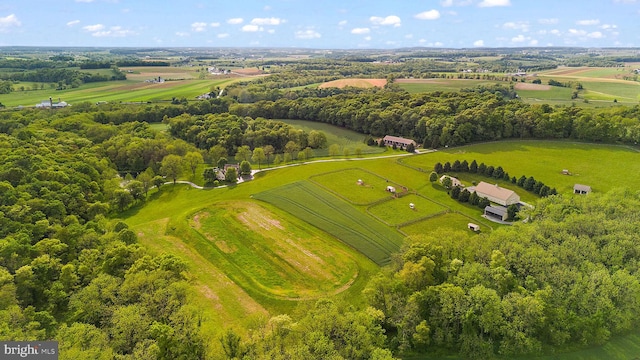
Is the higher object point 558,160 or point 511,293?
point 558,160

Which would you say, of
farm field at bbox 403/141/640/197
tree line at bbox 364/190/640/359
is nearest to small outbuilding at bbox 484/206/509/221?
farm field at bbox 403/141/640/197

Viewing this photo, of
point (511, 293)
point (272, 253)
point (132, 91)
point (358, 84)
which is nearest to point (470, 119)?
point (272, 253)

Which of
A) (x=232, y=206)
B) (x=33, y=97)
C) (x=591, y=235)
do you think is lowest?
(x=232, y=206)

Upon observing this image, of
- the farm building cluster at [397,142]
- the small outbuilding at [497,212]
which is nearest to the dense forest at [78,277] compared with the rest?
the small outbuilding at [497,212]

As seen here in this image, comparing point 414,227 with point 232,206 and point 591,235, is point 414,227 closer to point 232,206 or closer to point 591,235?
point 591,235

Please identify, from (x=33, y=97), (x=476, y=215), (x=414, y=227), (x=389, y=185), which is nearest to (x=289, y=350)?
(x=414, y=227)

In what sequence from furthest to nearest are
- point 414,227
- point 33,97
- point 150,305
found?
point 33,97 < point 414,227 < point 150,305

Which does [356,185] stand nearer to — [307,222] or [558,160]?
[307,222]
